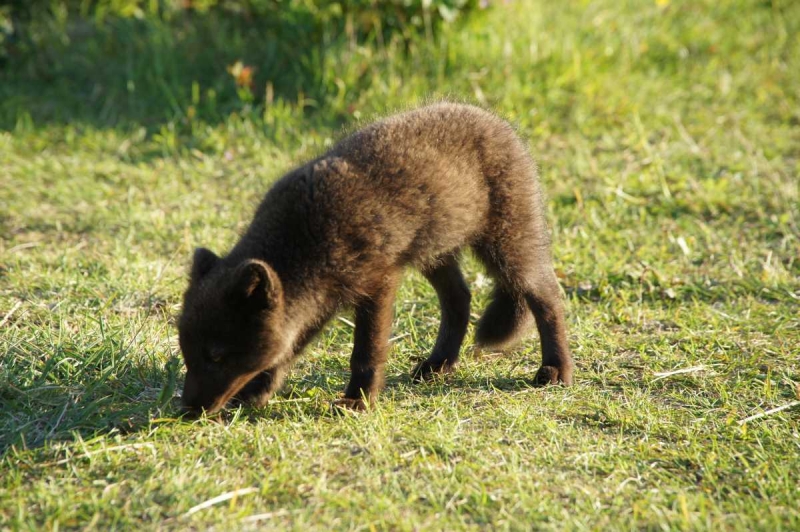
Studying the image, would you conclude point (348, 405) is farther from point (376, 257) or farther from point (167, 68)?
point (167, 68)

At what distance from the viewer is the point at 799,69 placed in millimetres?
9375

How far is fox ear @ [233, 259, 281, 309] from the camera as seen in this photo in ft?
13.4

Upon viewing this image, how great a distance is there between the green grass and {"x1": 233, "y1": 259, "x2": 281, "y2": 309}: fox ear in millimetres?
621

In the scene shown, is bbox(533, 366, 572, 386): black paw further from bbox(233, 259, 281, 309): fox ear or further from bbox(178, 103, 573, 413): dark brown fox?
bbox(233, 259, 281, 309): fox ear

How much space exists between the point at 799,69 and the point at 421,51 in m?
4.00

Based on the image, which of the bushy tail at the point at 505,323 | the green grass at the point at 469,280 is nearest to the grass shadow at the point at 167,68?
the green grass at the point at 469,280

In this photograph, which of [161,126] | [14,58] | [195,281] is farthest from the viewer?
[14,58]

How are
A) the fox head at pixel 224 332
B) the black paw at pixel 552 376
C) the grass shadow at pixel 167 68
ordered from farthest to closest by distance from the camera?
the grass shadow at pixel 167 68 < the black paw at pixel 552 376 < the fox head at pixel 224 332

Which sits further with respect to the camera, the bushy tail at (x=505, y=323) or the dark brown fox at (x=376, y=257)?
the bushy tail at (x=505, y=323)

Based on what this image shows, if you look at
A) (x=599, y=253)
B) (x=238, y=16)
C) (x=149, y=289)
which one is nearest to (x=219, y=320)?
(x=149, y=289)

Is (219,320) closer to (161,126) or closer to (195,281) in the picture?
(195,281)

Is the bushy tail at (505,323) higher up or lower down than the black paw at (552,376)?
higher up

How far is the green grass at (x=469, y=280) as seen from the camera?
3.75 meters

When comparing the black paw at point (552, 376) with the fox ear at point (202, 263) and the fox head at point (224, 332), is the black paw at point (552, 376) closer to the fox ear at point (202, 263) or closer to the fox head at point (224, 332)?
the fox head at point (224, 332)
